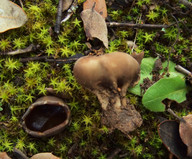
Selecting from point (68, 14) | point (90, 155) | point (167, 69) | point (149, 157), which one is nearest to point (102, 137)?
point (90, 155)

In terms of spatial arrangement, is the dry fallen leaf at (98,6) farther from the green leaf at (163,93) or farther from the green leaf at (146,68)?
the green leaf at (163,93)

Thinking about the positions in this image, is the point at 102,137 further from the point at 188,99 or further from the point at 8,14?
the point at 8,14

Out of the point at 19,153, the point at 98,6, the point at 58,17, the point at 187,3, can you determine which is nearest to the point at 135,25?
the point at 98,6

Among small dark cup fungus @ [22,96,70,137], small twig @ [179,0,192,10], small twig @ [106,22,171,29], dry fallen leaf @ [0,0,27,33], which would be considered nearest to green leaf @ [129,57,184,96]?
small twig @ [106,22,171,29]

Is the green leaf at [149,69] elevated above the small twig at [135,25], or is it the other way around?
the small twig at [135,25]

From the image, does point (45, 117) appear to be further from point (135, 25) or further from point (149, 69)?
point (135, 25)

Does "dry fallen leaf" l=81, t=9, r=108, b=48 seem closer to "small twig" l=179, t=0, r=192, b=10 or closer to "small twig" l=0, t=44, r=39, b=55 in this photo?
"small twig" l=0, t=44, r=39, b=55

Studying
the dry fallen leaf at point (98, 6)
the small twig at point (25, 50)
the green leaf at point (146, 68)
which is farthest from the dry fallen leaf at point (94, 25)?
the small twig at point (25, 50)
